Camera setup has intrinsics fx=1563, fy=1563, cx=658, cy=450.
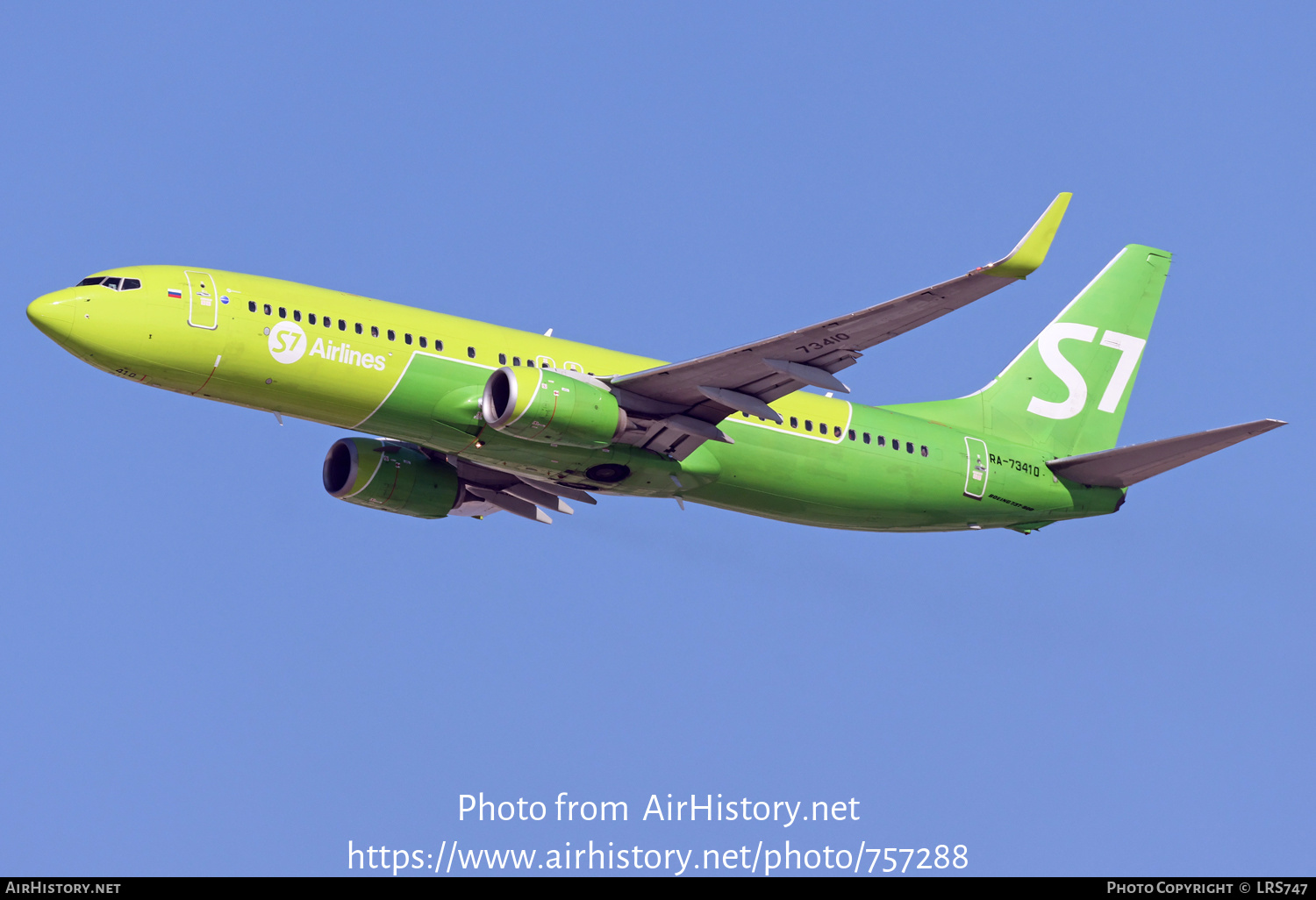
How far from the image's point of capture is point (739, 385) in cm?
3628

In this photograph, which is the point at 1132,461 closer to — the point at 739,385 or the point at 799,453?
the point at 799,453

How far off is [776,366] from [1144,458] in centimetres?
1206

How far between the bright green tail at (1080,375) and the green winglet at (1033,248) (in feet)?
43.3

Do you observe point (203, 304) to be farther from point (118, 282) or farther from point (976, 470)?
point (976, 470)

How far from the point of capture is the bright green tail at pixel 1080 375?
44500 mm

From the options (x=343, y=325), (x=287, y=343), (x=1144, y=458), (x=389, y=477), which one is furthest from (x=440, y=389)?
(x=1144, y=458)

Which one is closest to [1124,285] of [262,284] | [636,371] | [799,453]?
[799,453]

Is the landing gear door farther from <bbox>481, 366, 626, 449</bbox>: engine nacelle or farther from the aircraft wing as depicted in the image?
<bbox>481, 366, 626, 449</bbox>: engine nacelle

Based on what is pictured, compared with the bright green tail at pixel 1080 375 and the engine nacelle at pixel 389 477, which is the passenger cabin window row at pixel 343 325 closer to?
the engine nacelle at pixel 389 477

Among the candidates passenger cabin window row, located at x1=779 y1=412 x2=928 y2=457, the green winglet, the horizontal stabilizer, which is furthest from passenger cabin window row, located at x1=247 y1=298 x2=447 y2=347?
the horizontal stabilizer

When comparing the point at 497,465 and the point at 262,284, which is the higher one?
the point at 262,284

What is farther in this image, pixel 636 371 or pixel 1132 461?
pixel 1132 461

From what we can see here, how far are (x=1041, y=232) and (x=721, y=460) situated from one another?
1079 centimetres

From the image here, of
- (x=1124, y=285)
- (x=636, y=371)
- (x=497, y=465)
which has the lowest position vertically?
(x=497, y=465)
